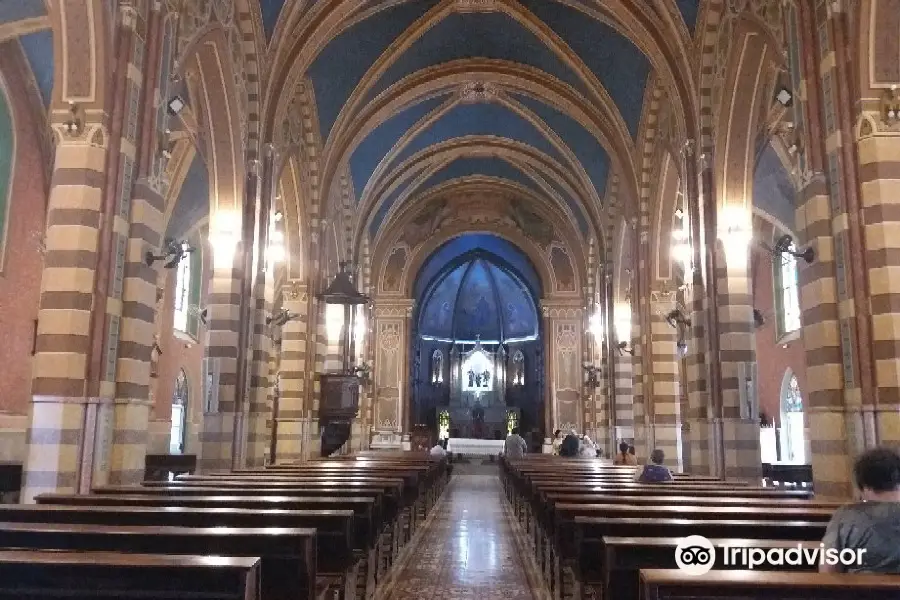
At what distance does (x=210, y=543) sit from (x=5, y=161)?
12.6m

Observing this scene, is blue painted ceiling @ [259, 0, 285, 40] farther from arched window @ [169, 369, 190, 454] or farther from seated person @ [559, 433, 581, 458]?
arched window @ [169, 369, 190, 454]

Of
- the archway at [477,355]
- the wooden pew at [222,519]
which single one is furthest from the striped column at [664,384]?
the archway at [477,355]

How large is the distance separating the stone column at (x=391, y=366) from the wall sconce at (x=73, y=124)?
64.4ft

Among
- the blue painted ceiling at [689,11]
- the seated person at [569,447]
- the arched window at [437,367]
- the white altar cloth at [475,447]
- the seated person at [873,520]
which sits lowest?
the white altar cloth at [475,447]

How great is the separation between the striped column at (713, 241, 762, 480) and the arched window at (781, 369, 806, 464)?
9.65 m

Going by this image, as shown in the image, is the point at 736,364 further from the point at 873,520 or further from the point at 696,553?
the point at 873,520

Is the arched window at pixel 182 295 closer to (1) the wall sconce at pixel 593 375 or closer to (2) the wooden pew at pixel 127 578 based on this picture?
(1) the wall sconce at pixel 593 375

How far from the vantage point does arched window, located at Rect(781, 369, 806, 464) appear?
1922cm

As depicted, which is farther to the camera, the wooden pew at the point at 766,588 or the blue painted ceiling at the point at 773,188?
the blue painted ceiling at the point at 773,188

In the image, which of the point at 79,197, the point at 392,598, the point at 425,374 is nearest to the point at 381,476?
the point at 392,598

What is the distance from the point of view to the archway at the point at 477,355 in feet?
113

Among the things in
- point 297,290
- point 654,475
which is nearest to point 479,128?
point 297,290

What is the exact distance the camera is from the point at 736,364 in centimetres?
1063

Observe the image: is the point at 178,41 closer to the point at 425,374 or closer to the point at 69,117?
the point at 69,117
